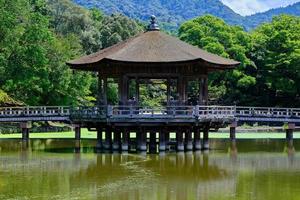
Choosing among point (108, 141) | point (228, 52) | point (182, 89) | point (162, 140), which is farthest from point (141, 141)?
point (228, 52)

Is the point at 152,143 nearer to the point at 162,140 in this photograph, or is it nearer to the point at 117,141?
the point at 162,140

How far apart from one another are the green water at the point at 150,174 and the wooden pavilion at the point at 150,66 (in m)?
1.86

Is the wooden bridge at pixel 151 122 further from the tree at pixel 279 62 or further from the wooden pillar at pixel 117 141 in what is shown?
the tree at pixel 279 62

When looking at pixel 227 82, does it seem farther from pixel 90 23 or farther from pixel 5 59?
pixel 5 59

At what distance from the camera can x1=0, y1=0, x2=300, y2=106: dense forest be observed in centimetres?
→ 5462

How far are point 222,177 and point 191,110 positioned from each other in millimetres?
9279

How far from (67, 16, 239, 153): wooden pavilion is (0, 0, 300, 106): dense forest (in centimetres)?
1469

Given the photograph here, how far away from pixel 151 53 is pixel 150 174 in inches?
442

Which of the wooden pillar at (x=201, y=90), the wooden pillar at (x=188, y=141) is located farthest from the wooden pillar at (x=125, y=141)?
the wooden pillar at (x=201, y=90)

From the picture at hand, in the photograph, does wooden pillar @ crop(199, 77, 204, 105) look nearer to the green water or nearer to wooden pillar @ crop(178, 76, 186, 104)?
wooden pillar @ crop(178, 76, 186, 104)

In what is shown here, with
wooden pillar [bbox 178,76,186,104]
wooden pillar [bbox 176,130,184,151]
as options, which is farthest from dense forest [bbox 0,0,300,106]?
wooden pillar [bbox 176,130,184,151]

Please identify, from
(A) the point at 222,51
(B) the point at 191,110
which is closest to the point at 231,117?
(B) the point at 191,110

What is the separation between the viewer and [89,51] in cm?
7319

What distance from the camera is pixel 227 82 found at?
229ft
